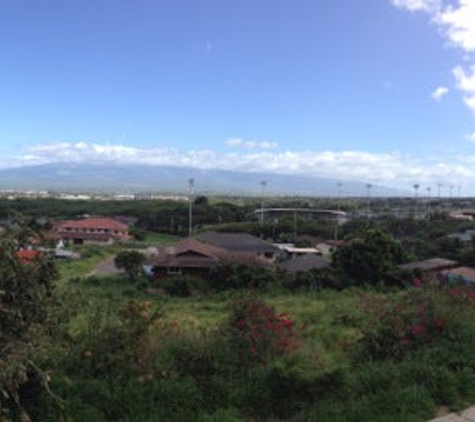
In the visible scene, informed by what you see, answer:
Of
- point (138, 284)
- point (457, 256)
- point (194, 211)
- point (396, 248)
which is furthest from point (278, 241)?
point (138, 284)

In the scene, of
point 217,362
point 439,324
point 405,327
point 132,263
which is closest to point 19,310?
point 217,362

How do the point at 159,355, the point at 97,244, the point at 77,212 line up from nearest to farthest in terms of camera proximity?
1. the point at 159,355
2. the point at 97,244
3. the point at 77,212

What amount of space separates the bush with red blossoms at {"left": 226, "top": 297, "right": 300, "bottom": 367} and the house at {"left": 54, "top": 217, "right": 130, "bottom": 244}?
6649 cm

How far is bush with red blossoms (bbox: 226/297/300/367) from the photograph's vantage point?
527cm

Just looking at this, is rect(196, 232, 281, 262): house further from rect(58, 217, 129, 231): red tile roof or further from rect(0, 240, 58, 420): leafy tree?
rect(0, 240, 58, 420): leafy tree

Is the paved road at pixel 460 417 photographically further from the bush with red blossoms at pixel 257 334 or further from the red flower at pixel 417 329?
the bush with red blossoms at pixel 257 334

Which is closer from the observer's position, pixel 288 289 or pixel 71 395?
pixel 71 395

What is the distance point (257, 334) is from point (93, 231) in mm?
70148

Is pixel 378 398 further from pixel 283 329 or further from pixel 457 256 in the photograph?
pixel 457 256

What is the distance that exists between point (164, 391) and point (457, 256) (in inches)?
1847

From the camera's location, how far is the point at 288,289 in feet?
99.5

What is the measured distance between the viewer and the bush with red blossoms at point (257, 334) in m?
5.27

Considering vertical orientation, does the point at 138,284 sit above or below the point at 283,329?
below

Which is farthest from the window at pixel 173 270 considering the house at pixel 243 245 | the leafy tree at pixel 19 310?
the leafy tree at pixel 19 310
